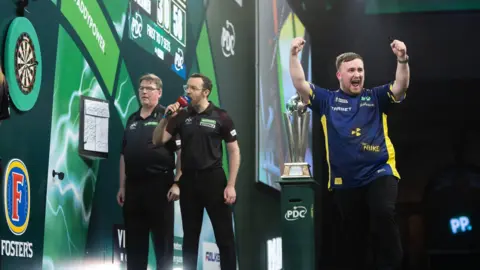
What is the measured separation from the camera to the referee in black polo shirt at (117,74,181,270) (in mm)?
4664

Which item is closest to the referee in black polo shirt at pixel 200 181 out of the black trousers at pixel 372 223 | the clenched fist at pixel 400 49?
the black trousers at pixel 372 223

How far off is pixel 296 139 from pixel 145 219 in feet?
6.85

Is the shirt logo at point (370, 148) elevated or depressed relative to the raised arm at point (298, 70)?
depressed

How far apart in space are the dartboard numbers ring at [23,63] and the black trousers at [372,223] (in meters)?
1.75

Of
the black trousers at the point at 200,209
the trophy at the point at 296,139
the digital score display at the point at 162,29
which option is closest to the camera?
the black trousers at the point at 200,209

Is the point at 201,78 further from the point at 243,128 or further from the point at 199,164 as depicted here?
the point at 243,128

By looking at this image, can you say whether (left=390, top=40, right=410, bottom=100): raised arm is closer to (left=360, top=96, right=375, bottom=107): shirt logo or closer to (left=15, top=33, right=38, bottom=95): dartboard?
(left=360, top=96, right=375, bottom=107): shirt logo

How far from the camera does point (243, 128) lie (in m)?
8.23

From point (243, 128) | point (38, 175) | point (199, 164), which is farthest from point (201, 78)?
point (243, 128)

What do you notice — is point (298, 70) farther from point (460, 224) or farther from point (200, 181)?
point (460, 224)

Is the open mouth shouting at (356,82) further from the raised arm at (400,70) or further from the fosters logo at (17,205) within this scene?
the fosters logo at (17,205)

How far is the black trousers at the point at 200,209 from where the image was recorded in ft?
15.1

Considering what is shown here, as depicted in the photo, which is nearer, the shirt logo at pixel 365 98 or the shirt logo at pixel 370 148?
the shirt logo at pixel 370 148

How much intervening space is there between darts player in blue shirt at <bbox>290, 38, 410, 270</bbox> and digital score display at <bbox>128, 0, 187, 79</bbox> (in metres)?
1.94
